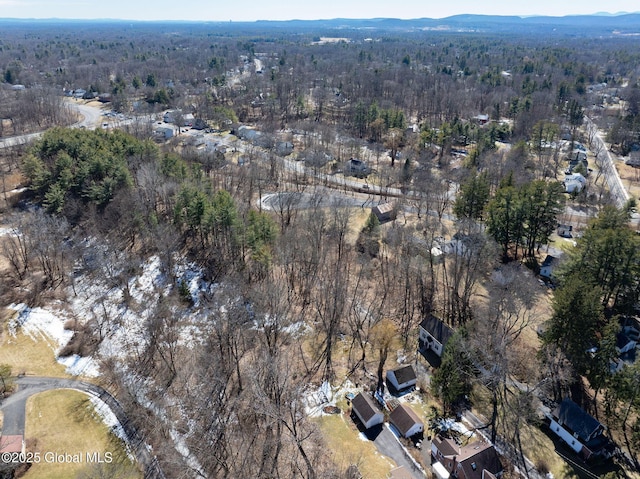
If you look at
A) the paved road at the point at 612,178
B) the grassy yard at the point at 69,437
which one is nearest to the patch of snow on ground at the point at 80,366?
the grassy yard at the point at 69,437

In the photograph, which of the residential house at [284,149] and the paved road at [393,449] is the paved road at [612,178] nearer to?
the paved road at [393,449]

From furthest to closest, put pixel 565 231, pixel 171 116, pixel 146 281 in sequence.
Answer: pixel 171 116
pixel 565 231
pixel 146 281

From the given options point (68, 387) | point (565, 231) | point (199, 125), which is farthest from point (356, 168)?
point (68, 387)

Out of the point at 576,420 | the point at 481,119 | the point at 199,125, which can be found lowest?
the point at 576,420

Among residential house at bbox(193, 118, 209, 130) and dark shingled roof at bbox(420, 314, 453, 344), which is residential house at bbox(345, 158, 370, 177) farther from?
residential house at bbox(193, 118, 209, 130)

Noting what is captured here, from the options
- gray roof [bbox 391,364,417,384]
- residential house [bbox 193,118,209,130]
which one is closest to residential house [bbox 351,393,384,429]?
gray roof [bbox 391,364,417,384]

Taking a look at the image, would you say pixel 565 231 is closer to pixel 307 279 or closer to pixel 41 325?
pixel 307 279
